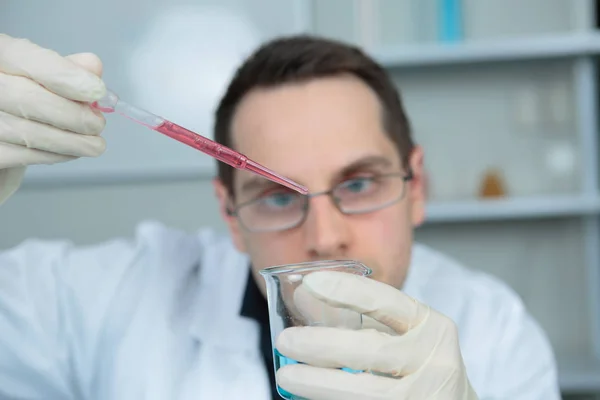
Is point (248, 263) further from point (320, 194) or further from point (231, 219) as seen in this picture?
point (320, 194)

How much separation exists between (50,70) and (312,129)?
0.55m

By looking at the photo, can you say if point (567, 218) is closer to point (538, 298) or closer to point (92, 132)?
point (538, 298)

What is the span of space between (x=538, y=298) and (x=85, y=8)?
205 centimetres

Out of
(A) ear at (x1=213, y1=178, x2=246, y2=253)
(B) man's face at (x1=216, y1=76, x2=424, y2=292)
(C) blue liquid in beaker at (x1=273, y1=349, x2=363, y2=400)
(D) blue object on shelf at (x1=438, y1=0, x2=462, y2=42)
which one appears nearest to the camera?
(C) blue liquid in beaker at (x1=273, y1=349, x2=363, y2=400)

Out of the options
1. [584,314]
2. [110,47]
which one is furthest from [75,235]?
[584,314]

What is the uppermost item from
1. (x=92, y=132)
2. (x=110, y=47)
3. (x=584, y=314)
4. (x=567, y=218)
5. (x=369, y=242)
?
(x=110, y=47)

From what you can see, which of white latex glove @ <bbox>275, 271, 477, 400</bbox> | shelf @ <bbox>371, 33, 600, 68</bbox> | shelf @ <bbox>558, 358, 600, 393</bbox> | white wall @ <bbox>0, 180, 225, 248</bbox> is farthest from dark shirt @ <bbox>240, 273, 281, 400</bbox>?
shelf @ <bbox>558, 358, 600, 393</bbox>

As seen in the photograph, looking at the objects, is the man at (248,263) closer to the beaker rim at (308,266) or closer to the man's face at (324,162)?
the man's face at (324,162)

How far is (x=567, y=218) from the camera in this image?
2533mm

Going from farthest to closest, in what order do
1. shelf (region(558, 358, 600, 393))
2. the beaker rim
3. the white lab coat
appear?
1. shelf (region(558, 358, 600, 393))
2. the white lab coat
3. the beaker rim

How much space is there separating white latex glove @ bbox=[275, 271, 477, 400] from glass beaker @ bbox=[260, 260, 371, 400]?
0.04ft

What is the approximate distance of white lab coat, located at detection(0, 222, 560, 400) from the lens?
4.74 feet

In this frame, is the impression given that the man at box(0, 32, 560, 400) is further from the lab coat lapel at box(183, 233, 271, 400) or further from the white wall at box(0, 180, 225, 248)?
the white wall at box(0, 180, 225, 248)

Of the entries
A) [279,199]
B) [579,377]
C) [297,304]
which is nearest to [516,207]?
[579,377]
